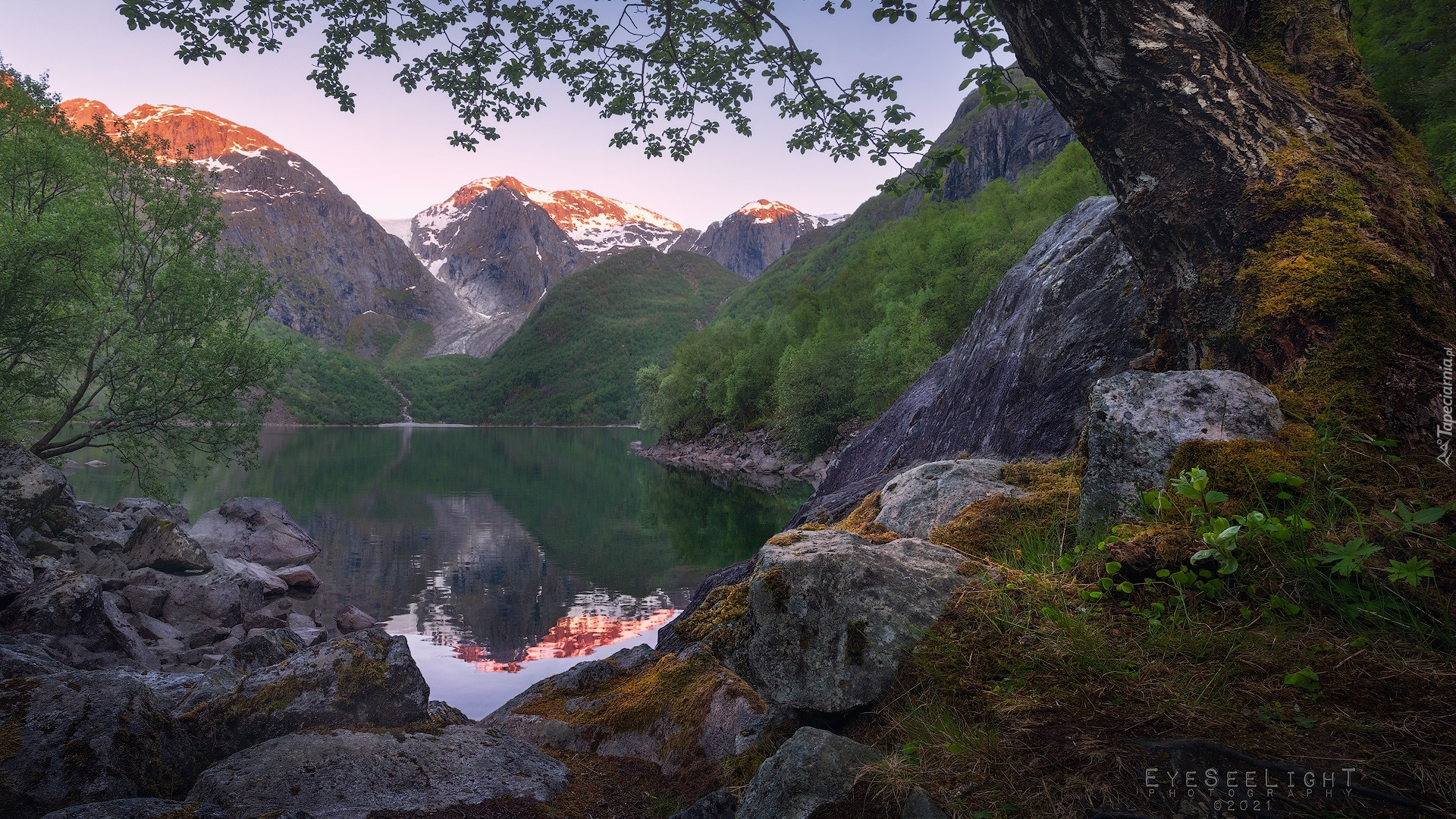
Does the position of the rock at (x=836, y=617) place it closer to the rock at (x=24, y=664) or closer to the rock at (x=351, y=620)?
the rock at (x=24, y=664)

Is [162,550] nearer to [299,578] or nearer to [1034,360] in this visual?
[299,578]

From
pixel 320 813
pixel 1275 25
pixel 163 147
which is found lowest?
pixel 320 813

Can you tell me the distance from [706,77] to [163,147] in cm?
2379

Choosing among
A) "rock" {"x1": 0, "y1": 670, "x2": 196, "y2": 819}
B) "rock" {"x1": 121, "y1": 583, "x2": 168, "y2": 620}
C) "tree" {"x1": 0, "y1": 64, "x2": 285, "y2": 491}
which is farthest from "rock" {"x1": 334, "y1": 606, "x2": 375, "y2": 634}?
"rock" {"x1": 0, "y1": 670, "x2": 196, "y2": 819}

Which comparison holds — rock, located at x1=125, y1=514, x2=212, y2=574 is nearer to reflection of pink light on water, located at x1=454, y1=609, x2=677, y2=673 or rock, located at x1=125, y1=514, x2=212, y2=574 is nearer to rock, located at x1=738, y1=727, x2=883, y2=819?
reflection of pink light on water, located at x1=454, y1=609, x2=677, y2=673

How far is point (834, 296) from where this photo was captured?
7125 cm

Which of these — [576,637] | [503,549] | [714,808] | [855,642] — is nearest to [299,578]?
[503,549]

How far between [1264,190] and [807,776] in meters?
5.32

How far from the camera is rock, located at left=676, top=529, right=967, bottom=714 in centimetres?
428

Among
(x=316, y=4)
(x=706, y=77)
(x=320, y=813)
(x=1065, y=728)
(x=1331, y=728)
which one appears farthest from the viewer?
(x=706, y=77)

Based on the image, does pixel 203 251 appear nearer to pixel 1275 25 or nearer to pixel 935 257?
pixel 1275 25

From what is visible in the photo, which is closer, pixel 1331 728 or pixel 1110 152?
pixel 1331 728

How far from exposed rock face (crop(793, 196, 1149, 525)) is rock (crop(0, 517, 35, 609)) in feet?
41.0

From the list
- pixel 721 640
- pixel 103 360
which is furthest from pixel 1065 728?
pixel 103 360
